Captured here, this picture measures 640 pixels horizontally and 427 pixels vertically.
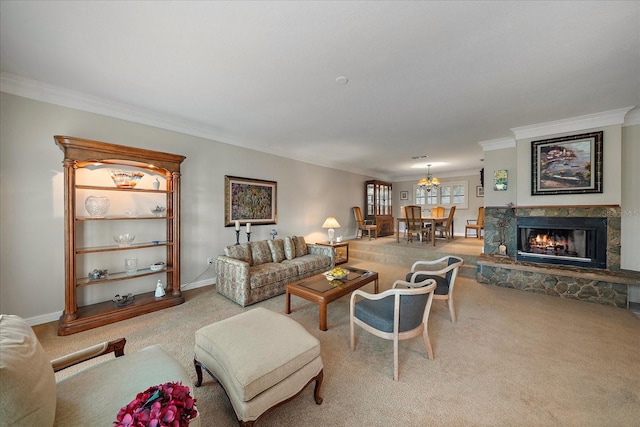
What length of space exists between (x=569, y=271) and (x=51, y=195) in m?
6.95

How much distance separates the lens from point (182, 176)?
150 inches

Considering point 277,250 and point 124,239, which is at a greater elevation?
point 124,239

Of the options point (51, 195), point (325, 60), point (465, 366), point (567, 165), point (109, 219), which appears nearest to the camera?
point (465, 366)

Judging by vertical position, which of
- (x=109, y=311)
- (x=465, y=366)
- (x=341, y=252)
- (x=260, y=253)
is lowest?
(x=465, y=366)

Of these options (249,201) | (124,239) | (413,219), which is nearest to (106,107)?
(124,239)

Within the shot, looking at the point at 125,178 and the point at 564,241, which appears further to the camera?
the point at 564,241

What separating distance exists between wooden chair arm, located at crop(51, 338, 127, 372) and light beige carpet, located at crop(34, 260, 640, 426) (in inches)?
19.4

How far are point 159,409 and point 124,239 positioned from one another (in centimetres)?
302

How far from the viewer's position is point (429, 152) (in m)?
5.72

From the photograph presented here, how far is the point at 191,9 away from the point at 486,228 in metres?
5.51

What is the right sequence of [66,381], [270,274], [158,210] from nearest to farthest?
[66,381] < [158,210] < [270,274]

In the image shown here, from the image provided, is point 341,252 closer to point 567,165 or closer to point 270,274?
point 270,274

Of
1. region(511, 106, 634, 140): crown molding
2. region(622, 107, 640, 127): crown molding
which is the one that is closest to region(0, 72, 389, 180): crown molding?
region(511, 106, 634, 140): crown molding

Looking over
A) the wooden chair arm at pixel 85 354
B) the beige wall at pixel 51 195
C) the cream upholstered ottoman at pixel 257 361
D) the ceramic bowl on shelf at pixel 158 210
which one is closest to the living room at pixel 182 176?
the beige wall at pixel 51 195
